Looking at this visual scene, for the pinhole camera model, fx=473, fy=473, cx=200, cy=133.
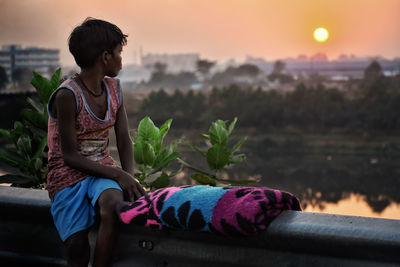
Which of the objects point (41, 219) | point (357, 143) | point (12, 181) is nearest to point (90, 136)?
point (41, 219)

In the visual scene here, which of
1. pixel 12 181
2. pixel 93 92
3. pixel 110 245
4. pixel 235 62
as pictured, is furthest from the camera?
pixel 235 62

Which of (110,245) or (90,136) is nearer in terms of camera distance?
(110,245)

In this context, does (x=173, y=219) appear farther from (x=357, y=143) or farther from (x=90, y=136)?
(x=357, y=143)

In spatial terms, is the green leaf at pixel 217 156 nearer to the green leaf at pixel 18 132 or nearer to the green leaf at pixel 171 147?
the green leaf at pixel 171 147

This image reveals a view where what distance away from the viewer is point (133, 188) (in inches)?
53.7

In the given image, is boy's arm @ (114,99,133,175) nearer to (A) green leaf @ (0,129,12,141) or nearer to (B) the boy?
(B) the boy

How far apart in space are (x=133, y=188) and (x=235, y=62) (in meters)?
76.4

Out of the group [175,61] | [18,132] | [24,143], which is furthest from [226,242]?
[175,61]

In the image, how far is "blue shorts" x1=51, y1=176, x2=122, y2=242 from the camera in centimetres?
130

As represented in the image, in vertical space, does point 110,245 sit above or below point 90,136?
below

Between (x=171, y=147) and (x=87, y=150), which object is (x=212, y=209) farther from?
(x=171, y=147)

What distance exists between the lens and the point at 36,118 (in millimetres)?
2100

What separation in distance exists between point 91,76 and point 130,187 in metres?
0.38

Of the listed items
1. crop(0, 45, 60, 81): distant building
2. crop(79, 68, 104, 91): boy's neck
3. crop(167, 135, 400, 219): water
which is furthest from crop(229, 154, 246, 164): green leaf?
crop(167, 135, 400, 219): water
